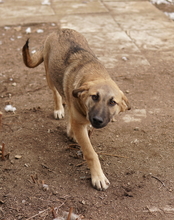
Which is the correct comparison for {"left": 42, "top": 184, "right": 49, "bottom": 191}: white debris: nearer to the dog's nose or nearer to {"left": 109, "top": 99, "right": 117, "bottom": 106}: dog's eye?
the dog's nose

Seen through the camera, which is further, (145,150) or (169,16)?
(169,16)

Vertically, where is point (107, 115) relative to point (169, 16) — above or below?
above

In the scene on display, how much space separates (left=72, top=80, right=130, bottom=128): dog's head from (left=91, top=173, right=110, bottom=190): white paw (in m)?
0.63

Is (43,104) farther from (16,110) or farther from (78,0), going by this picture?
(78,0)

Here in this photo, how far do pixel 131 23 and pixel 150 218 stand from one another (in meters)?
6.00

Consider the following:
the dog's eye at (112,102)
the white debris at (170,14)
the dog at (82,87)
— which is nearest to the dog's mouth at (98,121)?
the dog at (82,87)

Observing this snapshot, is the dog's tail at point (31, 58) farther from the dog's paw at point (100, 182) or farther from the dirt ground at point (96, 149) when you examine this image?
the dog's paw at point (100, 182)

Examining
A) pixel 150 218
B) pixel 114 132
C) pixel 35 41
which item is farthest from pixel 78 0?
pixel 150 218

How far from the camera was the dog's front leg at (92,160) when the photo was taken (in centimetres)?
402

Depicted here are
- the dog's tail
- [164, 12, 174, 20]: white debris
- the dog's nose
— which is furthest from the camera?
[164, 12, 174, 20]: white debris

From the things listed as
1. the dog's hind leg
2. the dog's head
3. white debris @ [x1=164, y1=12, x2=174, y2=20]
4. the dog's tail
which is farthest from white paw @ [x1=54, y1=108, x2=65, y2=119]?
white debris @ [x1=164, y1=12, x2=174, y2=20]

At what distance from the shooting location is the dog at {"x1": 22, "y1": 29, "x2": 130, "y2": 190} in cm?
380

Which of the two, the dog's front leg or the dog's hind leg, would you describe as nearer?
the dog's front leg

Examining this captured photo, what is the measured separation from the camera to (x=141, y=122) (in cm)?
533
